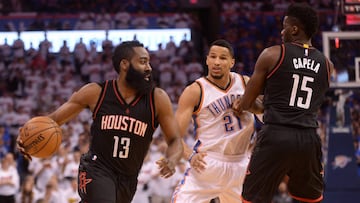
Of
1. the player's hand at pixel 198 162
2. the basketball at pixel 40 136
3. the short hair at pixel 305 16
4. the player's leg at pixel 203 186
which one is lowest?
the player's leg at pixel 203 186

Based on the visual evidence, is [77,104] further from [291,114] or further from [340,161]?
A: [340,161]

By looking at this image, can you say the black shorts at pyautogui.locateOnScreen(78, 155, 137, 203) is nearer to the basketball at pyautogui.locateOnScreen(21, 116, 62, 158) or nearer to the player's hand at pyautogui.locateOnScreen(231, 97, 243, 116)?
the basketball at pyautogui.locateOnScreen(21, 116, 62, 158)

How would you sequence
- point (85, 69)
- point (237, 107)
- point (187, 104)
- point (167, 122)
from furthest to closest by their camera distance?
point (85, 69)
point (187, 104)
point (237, 107)
point (167, 122)

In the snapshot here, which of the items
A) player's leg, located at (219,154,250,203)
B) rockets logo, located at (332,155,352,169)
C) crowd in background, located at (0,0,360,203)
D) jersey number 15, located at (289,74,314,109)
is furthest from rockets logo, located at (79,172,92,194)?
crowd in background, located at (0,0,360,203)

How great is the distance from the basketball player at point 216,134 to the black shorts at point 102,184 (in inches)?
40.1

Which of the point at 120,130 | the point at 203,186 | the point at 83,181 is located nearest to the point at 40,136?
the point at 83,181

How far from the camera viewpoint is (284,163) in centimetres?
528

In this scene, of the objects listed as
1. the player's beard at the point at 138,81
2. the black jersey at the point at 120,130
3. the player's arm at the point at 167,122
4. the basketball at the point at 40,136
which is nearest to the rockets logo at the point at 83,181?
the black jersey at the point at 120,130

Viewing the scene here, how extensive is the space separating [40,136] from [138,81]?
896mm

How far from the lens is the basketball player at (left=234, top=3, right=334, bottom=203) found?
5285 mm

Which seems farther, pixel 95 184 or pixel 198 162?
pixel 198 162

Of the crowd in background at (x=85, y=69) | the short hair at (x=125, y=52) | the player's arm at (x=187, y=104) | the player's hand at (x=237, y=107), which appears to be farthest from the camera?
the crowd in background at (x=85, y=69)

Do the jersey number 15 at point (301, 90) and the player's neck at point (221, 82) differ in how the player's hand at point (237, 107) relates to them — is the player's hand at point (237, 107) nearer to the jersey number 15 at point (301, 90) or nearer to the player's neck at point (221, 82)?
the player's neck at point (221, 82)

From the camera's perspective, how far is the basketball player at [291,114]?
17.3 feet
